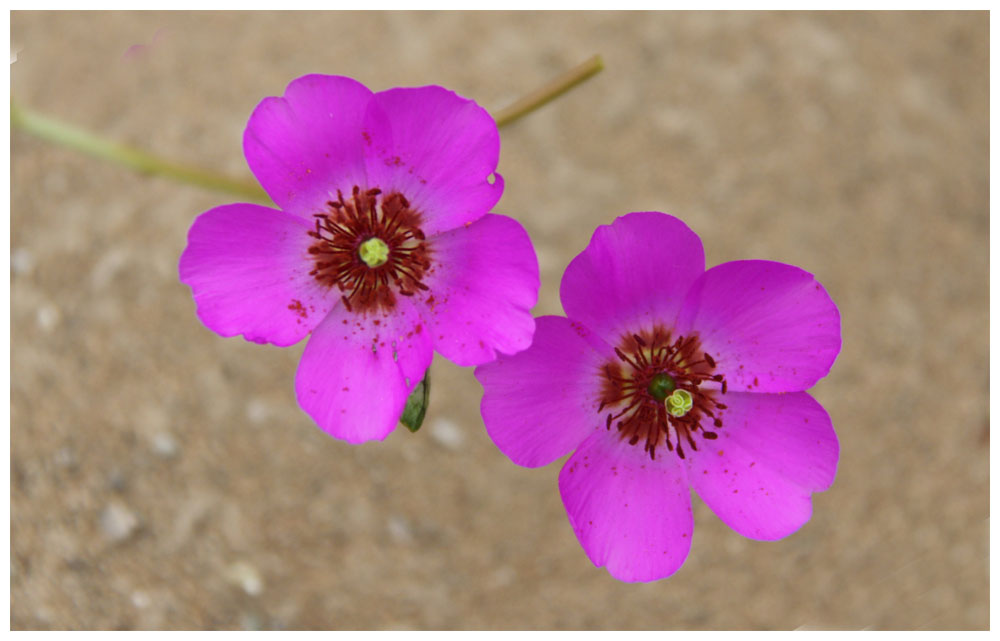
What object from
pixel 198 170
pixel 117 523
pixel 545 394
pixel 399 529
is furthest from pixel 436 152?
pixel 117 523

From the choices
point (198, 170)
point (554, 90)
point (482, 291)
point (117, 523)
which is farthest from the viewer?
point (117, 523)

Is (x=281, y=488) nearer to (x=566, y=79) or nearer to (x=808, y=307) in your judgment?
(x=566, y=79)

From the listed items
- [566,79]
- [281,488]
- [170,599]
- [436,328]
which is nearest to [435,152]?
[436,328]

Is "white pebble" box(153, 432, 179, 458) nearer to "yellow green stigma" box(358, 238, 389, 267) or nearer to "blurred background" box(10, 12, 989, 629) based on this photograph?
"blurred background" box(10, 12, 989, 629)

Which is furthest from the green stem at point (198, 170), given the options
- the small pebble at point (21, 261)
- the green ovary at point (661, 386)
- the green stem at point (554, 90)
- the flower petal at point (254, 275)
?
the small pebble at point (21, 261)

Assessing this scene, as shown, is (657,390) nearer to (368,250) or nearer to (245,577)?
(368,250)

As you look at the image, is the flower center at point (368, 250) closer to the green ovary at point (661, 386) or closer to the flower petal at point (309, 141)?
the flower petal at point (309, 141)
